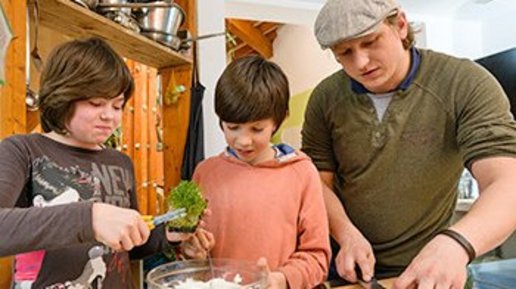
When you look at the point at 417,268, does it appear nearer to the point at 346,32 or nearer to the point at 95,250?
the point at 346,32

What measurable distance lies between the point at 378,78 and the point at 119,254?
77 cm

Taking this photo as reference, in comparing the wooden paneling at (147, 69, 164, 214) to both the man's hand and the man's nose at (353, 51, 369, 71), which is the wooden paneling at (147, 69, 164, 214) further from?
the man's hand

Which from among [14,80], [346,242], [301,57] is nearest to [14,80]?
[14,80]

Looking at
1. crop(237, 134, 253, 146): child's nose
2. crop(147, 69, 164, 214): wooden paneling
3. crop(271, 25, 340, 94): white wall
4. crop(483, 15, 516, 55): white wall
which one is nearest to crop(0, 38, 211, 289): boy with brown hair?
crop(237, 134, 253, 146): child's nose

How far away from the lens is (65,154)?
3.26ft

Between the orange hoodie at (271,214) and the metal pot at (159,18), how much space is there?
112 cm

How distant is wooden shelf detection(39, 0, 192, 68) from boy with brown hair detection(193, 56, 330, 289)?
28.6 inches

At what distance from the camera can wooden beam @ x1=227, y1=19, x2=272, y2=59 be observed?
17.6 ft

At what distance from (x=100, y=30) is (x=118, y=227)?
1.33 metres

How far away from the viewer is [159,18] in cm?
208

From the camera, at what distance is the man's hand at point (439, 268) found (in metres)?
0.76

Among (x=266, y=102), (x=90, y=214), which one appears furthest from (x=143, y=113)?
(x=90, y=214)

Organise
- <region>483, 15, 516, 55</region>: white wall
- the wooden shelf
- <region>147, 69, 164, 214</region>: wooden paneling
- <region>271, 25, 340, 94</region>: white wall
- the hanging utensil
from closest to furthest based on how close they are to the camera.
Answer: the hanging utensil → the wooden shelf → <region>483, 15, 516, 55</region>: white wall → <region>147, 69, 164, 214</region>: wooden paneling → <region>271, 25, 340, 94</region>: white wall

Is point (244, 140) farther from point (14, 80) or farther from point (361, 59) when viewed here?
point (14, 80)
